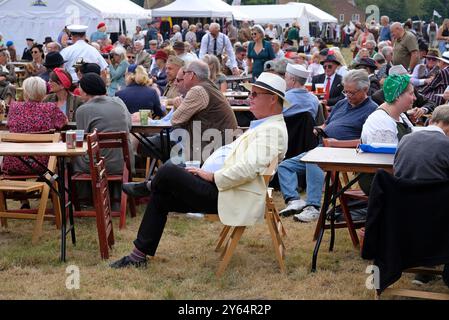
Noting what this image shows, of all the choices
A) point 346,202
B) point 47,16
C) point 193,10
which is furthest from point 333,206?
point 193,10

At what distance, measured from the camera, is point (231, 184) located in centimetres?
503

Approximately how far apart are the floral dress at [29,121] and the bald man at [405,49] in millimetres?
7282

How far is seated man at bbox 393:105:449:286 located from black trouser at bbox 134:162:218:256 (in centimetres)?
129

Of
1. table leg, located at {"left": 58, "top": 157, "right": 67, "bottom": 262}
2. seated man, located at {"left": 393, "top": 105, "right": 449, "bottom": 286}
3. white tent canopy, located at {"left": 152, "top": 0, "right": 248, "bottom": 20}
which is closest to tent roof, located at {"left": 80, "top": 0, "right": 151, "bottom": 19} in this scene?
white tent canopy, located at {"left": 152, "top": 0, "right": 248, "bottom": 20}

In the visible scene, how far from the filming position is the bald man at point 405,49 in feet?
40.6

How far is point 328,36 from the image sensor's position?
1896 inches

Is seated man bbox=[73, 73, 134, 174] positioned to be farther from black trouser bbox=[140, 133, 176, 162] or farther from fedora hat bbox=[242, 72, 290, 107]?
fedora hat bbox=[242, 72, 290, 107]

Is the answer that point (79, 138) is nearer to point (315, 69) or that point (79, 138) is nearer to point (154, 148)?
point (154, 148)

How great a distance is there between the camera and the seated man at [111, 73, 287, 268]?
5035mm

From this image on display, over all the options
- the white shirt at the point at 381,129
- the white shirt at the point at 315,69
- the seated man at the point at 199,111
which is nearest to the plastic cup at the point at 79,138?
the seated man at the point at 199,111

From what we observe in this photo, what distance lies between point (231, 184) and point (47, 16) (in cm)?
2233

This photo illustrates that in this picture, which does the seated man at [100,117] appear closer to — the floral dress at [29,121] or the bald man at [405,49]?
the floral dress at [29,121]
